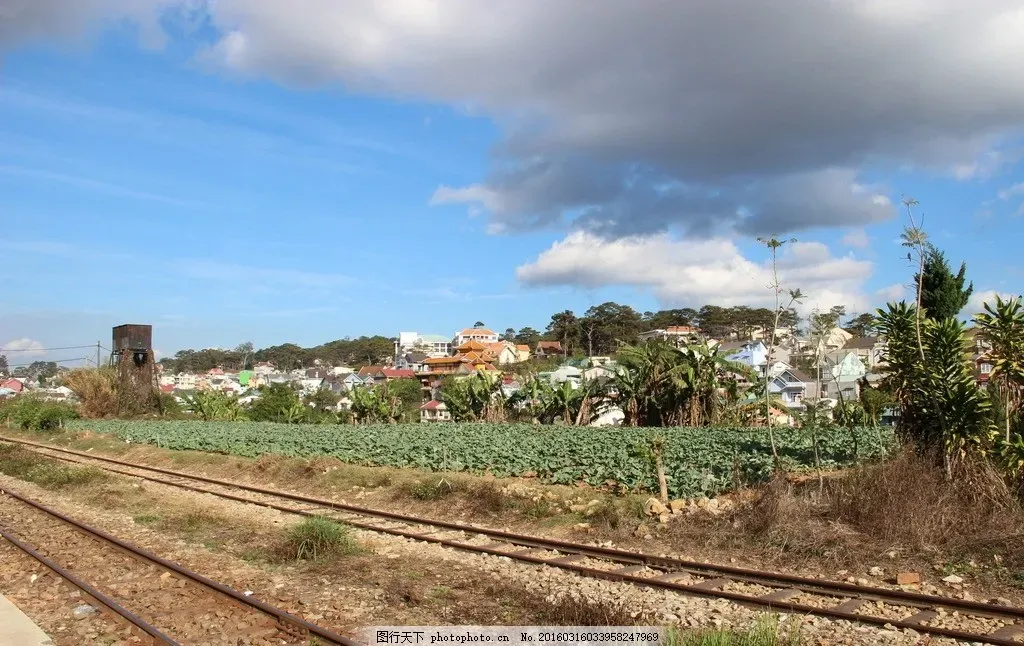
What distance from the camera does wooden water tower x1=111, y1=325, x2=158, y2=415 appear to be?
4441cm

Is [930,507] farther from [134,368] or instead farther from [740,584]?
[134,368]

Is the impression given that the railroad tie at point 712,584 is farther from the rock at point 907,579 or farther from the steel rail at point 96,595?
the steel rail at point 96,595

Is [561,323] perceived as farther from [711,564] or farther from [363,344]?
[711,564]

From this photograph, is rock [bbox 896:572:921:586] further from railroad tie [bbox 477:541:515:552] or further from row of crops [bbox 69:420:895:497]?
railroad tie [bbox 477:541:515:552]

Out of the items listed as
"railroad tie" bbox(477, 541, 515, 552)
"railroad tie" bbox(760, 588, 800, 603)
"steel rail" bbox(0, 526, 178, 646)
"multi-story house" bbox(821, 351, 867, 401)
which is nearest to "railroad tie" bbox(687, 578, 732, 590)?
"railroad tie" bbox(760, 588, 800, 603)

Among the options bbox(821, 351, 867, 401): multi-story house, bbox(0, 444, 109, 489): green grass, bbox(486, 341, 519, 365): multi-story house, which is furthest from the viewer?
bbox(486, 341, 519, 365): multi-story house

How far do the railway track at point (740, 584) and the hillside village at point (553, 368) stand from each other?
467cm

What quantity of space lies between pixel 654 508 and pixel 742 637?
236 inches

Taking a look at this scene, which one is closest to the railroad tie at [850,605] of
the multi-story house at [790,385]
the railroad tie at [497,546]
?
the railroad tie at [497,546]

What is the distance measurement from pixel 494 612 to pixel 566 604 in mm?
887

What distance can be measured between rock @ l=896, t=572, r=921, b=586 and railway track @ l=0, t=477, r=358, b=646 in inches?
229

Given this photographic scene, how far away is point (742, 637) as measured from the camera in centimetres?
598

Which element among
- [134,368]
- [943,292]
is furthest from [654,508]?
[134,368]

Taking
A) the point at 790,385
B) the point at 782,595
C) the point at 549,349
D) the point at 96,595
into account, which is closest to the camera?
the point at 782,595
